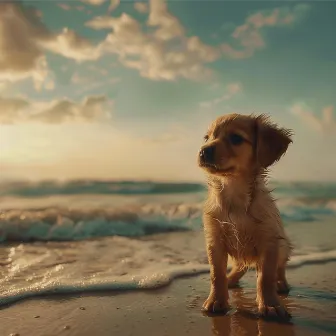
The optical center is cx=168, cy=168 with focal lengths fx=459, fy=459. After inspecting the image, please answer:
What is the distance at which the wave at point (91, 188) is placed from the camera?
49.1 feet

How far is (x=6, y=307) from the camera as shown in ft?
11.9

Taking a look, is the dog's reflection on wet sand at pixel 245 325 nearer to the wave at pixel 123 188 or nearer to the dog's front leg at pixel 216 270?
the dog's front leg at pixel 216 270

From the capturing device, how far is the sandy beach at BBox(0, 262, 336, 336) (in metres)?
3.03

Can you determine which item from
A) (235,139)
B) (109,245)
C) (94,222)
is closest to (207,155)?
(235,139)

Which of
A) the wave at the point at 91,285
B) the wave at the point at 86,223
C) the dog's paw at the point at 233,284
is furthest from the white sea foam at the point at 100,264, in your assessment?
the wave at the point at 86,223

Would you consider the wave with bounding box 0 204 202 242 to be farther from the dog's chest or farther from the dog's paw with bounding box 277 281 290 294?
the dog's chest

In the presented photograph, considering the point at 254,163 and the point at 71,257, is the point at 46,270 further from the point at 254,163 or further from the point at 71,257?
the point at 254,163

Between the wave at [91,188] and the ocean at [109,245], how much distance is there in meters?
1.00

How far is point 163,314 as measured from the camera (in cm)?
340

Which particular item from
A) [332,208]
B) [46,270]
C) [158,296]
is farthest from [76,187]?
[158,296]

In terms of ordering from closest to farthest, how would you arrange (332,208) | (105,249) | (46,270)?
(46,270) → (105,249) → (332,208)

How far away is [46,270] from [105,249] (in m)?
1.45

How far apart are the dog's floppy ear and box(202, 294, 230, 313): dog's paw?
108cm

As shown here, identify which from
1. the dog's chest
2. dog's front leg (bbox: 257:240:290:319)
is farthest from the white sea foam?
dog's front leg (bbox: 257:240:290:319)
